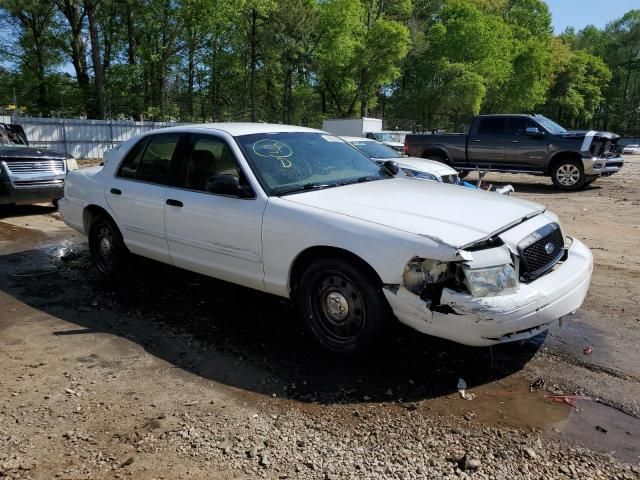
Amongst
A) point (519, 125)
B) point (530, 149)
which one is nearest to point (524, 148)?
point (530, 149)

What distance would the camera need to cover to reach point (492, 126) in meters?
14.8

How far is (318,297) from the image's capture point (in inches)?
147

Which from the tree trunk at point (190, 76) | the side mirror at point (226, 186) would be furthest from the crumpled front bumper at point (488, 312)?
the tree trunk at point (190, 76)

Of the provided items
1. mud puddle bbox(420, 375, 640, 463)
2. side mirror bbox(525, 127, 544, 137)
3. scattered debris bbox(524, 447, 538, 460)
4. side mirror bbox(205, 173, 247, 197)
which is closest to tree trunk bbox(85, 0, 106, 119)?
side mirror bbox(525, 127, 544, 137)

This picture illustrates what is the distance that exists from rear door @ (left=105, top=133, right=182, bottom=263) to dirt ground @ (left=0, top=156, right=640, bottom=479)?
1.89ft

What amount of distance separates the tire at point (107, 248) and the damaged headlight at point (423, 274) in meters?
3.36

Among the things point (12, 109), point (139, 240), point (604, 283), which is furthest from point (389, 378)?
point (12, 109)

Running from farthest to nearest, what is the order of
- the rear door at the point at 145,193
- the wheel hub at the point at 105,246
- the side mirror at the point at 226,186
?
the wheel hub at the point at 105,246 → the rear door at the point at 145,193 → the side mirror at the point at 226,186

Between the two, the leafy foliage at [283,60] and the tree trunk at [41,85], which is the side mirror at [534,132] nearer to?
the leafy foliage at [283,60]

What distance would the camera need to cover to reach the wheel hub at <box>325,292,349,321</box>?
3.60 meters

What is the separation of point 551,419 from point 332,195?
82.8 inches

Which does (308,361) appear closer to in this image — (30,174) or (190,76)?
(30,174)

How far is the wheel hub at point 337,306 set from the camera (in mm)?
3598

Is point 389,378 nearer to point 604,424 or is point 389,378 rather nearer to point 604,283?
point 604,424
